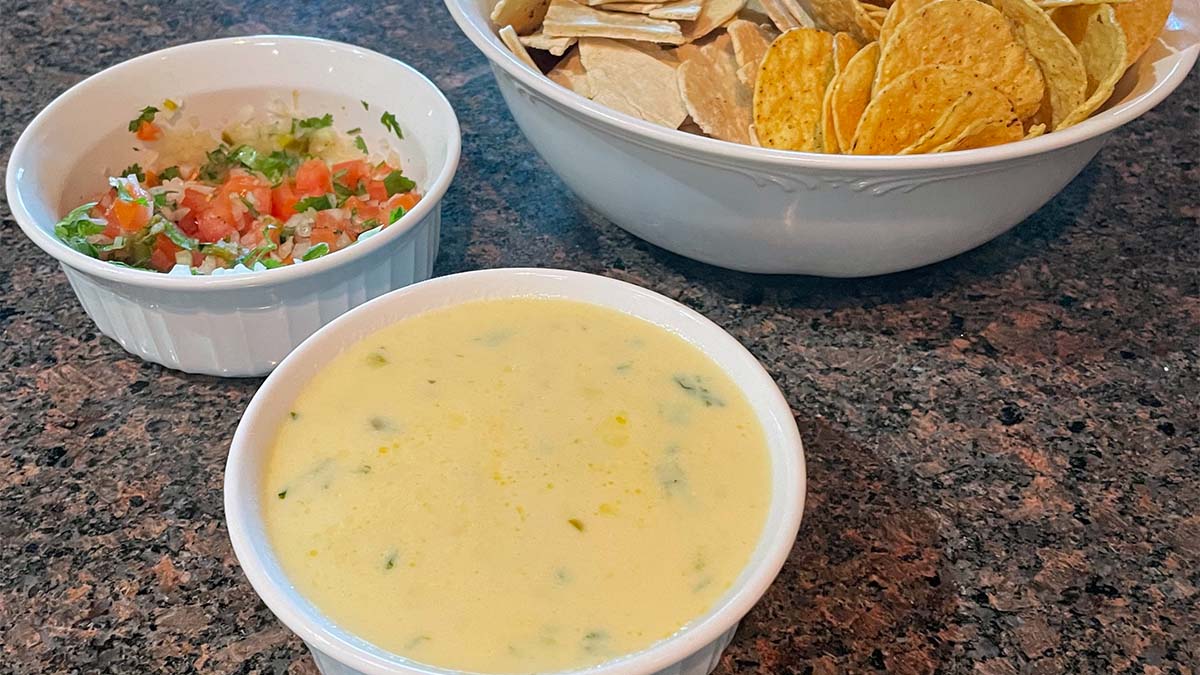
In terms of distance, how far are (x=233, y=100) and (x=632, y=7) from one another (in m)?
0.53

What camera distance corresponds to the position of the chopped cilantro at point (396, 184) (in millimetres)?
1272

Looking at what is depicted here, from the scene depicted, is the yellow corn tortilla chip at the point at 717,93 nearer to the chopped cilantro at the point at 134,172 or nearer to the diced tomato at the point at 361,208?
the diced tomato at the point at 361,208

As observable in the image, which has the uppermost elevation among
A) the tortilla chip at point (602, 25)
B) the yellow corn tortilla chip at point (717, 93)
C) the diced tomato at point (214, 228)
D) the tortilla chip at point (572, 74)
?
the tortilla chip at point (602, 25)

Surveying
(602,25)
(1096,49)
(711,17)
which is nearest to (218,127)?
(602,25)

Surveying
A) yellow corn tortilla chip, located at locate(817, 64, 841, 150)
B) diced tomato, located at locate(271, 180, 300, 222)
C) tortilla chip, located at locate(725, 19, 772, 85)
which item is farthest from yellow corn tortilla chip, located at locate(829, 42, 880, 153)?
diced tomato, located at locate(271, 180, 300, 222)

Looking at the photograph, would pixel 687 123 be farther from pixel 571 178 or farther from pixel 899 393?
pixel 899 393

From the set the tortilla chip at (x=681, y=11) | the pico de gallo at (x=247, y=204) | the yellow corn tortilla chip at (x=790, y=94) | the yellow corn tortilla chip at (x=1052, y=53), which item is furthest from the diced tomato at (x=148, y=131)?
the yellow corn tortilla chip at (x=1052, y=53)

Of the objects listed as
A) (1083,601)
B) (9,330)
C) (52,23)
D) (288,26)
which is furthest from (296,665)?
(52,23)

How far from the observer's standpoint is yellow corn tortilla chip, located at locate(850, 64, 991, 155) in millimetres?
1062

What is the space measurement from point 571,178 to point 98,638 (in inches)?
27.4

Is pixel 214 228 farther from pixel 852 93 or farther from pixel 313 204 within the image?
pixel 852 93

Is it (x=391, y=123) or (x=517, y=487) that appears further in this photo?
(x=391, y=123)

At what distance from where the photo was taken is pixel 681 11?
121 cm

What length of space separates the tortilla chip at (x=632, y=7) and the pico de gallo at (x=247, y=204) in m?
0.31
